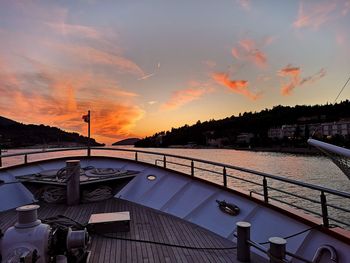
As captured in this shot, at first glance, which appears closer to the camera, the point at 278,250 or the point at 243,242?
the point at 278,250

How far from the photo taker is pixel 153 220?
5.88 m

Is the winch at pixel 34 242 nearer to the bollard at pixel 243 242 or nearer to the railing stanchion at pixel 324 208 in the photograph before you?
the bollard at pixel 243 242

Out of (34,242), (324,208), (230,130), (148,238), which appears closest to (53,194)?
(148,238)

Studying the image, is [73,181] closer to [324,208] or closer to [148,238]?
[148,238]

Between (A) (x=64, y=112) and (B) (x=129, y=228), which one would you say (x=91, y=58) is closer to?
(A) (x=64, y=112)

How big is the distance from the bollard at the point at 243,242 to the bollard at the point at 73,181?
480 centimetres

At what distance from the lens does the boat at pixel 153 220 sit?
3110mm

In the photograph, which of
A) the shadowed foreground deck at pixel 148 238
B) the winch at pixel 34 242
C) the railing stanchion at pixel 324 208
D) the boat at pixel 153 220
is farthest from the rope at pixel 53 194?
the railing stanchion at pixel 324 208

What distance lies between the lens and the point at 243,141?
14325cm

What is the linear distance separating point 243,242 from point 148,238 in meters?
1.88

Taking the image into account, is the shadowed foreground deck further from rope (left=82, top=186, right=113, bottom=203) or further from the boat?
rope (left=82, top=186, right=113, bottom=203)

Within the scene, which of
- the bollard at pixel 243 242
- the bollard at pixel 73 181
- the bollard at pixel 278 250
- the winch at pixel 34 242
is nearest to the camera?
the winch at pixel 34 242

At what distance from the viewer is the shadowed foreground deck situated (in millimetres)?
4031

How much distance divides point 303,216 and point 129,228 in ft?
10.7
